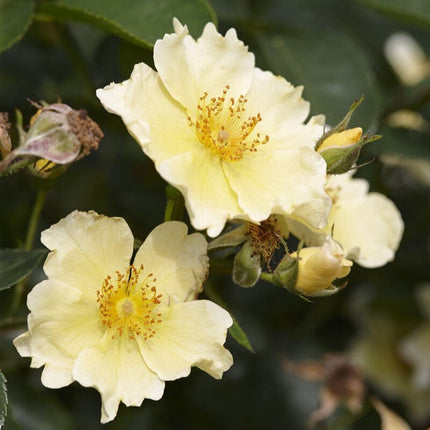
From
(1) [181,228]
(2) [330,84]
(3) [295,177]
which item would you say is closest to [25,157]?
(1) [181,228]

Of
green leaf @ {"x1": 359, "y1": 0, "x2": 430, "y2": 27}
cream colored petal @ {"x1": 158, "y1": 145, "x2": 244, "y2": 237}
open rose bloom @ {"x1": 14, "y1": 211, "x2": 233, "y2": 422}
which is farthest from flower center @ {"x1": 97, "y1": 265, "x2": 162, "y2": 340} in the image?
green leaf @ {"x1": 359, "y1": 0, "x2": 430, "y2": 27}

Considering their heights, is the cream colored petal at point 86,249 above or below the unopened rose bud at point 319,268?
below

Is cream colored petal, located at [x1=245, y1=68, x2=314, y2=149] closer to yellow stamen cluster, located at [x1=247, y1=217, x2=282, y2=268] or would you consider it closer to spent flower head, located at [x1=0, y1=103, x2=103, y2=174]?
yellow stamen cluster, located at [x1=247, y1=217, x2=282, y2=268]

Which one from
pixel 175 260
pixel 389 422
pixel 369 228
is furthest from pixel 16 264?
pixel 389 422

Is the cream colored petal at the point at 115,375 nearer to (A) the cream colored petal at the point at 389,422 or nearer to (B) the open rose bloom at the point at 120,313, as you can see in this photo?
(B) the open rose bloom at the point at 120,313

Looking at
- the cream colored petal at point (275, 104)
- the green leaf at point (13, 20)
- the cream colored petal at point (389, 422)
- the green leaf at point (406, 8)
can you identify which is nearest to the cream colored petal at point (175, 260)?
the cream colored petal at point (275, 104)

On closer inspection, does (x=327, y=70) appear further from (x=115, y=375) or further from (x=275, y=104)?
(x=115, y=375)
